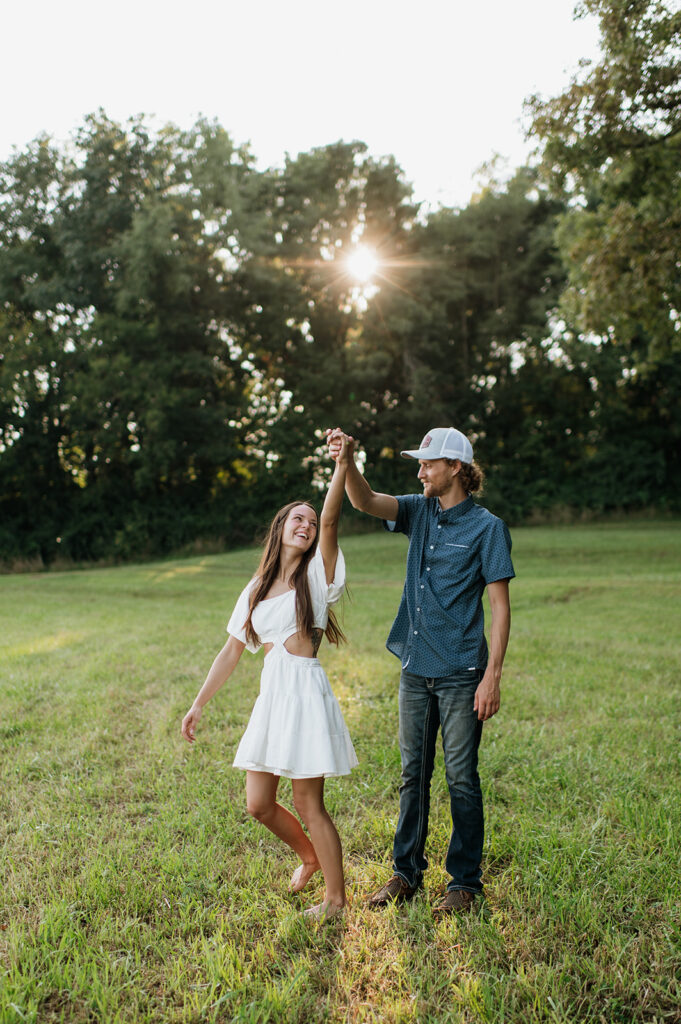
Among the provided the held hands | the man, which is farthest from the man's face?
the held hands

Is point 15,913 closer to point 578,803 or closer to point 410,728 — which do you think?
point 410,728

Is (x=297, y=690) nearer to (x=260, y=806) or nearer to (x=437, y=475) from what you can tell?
(x=260, y=806)

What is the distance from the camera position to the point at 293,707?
311 centimetres

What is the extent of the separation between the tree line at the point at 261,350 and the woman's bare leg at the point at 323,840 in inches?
903

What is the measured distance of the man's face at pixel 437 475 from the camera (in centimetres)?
334

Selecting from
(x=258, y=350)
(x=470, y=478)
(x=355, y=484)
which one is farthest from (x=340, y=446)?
(x=258, y=350)

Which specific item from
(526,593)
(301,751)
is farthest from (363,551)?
(301,751)

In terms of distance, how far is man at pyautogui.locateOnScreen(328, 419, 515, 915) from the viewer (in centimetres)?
320

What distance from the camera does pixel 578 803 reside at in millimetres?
4242

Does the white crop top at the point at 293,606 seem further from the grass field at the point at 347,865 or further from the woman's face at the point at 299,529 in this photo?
the grass field at the point at 347,865

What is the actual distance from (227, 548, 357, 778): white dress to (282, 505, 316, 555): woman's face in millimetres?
77

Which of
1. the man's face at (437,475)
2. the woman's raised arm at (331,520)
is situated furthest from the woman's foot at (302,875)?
the man's face at (437,475)

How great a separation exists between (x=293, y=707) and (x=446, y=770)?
0.75 meters

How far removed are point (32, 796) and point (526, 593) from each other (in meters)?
10.4
